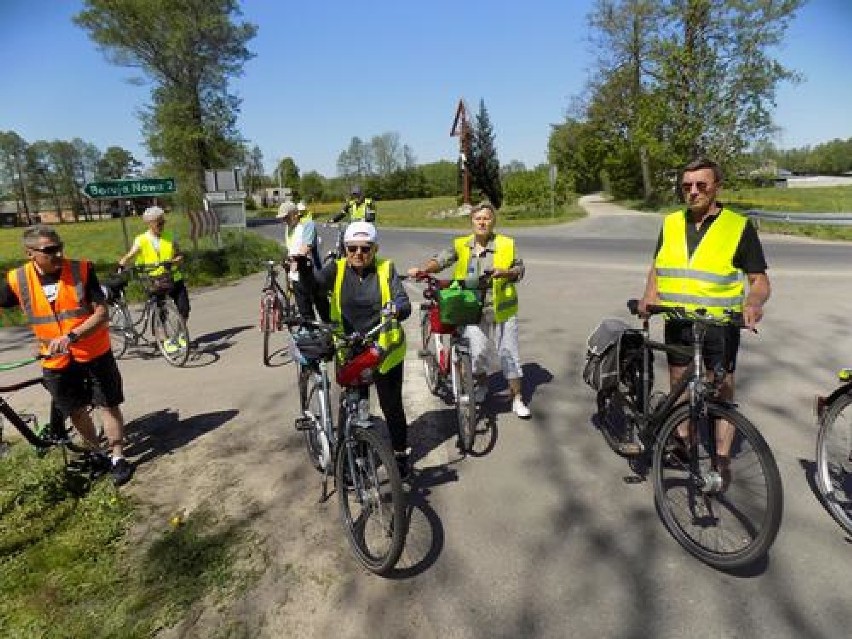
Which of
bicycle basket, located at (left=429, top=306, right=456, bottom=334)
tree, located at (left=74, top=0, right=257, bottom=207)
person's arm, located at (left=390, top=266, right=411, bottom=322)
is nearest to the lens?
person's arm, located at (left=390, top=266, right=411, bottom=322)

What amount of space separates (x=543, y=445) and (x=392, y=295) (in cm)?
189

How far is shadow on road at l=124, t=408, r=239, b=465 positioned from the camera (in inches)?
191

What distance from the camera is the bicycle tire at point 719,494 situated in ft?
9.34

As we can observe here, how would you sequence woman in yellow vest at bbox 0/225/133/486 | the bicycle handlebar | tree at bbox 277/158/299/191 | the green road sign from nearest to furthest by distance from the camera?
1. the bicycle handlebar
2. woman in yellow vest at bbox 0/225/133/486
3. the green road sign
4. tree at bbox 277/158/299/191

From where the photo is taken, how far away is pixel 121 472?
14.1 ft

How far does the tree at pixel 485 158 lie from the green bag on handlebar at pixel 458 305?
157 ft

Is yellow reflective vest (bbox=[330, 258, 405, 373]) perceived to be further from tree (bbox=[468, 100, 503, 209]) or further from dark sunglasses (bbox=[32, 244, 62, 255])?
tree (bbox=[468, 100, 503, 209])

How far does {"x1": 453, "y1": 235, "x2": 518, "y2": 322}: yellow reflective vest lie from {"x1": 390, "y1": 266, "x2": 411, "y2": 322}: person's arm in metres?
1.23

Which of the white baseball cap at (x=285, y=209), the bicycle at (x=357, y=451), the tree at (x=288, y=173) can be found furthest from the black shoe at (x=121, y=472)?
the tree at (x=288, y=173)

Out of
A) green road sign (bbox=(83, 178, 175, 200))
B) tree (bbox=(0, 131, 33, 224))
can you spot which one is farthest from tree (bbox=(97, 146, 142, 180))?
green road sign (bbox=(83, 178, 175, 200))

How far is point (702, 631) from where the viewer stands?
260cm

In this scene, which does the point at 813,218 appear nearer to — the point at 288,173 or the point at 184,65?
the point at 184,65

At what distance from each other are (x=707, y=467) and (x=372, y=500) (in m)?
1.93

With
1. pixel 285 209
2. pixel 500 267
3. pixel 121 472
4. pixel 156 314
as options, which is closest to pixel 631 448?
pixel 500 267
